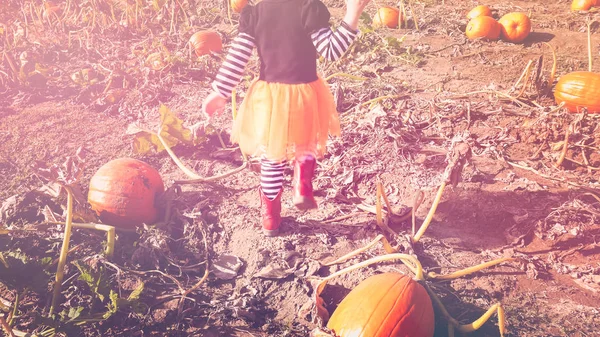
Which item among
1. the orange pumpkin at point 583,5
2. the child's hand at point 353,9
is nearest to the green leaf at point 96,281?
the child's hand at point 353,9

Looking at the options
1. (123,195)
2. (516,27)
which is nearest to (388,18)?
(516,27)

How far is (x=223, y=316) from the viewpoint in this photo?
2.39 m

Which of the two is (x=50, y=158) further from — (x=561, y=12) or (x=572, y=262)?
(x=561, y=12)

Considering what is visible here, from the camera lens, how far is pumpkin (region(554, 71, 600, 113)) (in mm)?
3760

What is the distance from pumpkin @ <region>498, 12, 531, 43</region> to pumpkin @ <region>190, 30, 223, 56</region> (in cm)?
354

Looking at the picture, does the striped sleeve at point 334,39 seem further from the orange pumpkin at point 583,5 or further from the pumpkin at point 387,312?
the orange pumpkin at point 583,5

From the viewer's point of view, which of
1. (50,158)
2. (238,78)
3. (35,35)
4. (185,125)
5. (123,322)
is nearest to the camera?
(123,322)

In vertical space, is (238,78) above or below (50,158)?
above

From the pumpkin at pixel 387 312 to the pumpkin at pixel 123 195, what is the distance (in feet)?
4.87

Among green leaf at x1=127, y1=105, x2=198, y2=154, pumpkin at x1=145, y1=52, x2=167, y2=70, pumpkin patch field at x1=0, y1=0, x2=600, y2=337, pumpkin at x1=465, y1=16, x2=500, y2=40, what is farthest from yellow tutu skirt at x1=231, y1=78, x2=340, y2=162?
pumpkin at x1=465, y1=16, x2=500, y2=40

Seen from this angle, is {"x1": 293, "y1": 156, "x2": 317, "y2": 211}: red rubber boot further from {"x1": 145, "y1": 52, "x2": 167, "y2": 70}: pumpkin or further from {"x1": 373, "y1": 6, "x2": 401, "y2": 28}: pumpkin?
{"x1": 373, "y1": 6, "x2": 401, "y2": 28}: pumpkin

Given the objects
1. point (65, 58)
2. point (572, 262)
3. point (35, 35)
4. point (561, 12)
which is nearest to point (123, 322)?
point (572, 262)

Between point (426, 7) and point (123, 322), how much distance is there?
6.23 meters

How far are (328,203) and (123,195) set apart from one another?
53.6 inches
